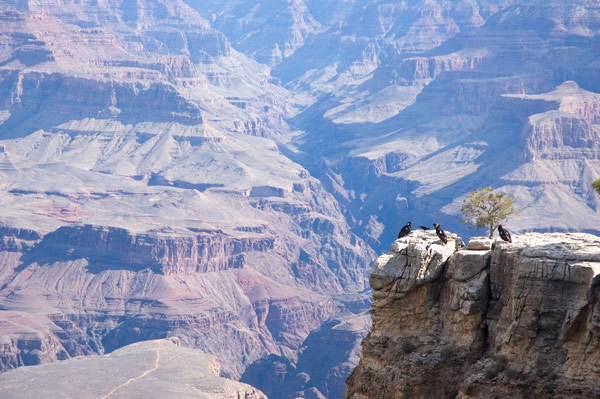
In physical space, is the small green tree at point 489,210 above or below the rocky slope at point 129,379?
above

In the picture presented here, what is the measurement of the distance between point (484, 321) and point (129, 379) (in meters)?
87.3

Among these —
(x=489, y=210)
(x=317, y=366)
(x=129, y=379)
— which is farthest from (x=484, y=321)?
(x=317, y=366)

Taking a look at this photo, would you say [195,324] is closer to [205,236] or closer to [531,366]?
[205,236]

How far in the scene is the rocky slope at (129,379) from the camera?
10856cm

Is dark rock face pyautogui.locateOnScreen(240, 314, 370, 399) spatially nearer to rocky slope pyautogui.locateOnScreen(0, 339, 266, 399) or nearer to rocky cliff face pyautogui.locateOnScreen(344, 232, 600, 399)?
rocky slope pyautogui.locateOnScreen(0, 339, 266, 399)

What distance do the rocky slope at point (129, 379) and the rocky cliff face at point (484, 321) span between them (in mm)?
77351

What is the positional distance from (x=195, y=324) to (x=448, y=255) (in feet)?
473

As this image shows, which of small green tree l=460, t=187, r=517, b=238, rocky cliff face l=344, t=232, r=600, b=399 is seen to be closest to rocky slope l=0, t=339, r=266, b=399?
small green tree l=460, t=187, r=517, b=238

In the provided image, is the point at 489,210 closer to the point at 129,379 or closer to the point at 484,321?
the point at 484,321

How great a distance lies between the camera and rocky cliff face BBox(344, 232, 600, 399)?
28.2m

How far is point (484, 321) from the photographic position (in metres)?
30.3

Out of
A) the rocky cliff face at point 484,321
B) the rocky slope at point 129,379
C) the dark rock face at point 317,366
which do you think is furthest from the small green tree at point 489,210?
the dark rock face at point 317,366

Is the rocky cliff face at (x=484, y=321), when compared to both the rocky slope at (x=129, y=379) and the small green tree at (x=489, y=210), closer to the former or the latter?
the small green tree at (x=489, y=210)

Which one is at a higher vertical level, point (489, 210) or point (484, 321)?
point (489, 210)
